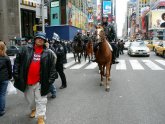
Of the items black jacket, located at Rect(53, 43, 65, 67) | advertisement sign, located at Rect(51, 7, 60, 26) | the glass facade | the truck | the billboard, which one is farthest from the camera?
the billboard

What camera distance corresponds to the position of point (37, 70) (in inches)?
242

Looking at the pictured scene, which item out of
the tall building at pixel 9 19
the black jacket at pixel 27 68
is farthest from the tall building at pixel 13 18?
the black jacket at pixel 27 68

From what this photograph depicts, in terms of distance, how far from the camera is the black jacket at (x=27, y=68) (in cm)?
611

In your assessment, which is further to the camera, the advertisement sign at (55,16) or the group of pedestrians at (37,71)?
the advertisement sign at (55,16)

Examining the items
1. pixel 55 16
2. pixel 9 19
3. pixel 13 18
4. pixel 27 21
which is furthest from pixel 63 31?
pixel 9 19

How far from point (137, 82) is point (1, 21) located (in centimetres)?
3495

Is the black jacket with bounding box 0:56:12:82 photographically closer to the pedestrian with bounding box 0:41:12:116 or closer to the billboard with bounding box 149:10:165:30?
the pedestrian with bounding box 0:41:12:116

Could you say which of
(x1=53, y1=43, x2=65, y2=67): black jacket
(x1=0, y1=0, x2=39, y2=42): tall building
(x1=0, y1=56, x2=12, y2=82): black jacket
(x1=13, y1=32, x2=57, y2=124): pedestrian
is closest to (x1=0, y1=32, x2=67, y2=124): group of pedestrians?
(x1=13, y1=32, x2=57, y2=124): pedestrian

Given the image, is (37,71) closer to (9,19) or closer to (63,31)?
(9,19)

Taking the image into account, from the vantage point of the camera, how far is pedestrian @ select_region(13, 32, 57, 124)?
6117 mm

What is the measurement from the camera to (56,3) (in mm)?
50844

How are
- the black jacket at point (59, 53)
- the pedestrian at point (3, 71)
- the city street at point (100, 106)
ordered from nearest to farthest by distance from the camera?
the city street at point (100, 106)
the pedestrian at point (3, 71)
the black jacket at point (59, 53)

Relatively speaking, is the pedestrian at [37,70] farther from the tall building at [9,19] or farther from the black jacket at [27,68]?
the tall building at [9,19]

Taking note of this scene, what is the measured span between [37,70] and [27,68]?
0.19 meters
